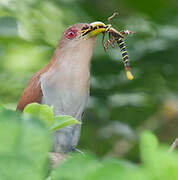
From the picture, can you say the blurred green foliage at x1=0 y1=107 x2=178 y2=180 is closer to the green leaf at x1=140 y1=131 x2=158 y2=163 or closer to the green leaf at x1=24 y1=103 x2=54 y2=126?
the green leaf at x1=140 y1=131 x2=158 y2=163

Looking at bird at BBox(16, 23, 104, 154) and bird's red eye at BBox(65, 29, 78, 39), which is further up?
bird's red eye at BBox(65, 29, 78, 39)

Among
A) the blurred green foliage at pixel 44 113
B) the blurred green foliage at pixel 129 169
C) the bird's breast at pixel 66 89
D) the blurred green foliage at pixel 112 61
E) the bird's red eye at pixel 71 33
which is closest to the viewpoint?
the blurred green foliage at pixel 129 169

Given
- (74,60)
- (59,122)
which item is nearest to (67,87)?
(74,60)

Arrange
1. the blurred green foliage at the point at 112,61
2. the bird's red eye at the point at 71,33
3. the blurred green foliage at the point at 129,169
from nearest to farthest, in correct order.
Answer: the blurred green foliage at the point at 129,169
the bird's red eye at the point at 71,33
the blurred green foliage at the point at 112,61

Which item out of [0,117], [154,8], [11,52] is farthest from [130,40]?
[0,117]

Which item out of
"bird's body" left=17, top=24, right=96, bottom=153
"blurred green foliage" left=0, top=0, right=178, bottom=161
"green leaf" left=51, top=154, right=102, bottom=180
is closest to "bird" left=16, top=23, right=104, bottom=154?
"bird's body" left=17, top=24, right=96, bottom=153

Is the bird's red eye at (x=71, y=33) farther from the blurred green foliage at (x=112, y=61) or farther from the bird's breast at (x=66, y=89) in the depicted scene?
the blurred green foliage at (x=112, y=61)

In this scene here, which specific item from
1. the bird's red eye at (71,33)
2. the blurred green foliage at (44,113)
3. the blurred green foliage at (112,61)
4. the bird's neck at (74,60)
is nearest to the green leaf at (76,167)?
the blurred green foliage at (44,113)
